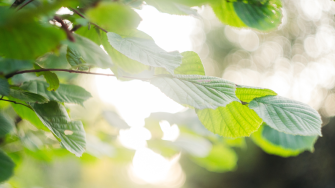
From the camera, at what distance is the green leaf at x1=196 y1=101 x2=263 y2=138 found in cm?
51

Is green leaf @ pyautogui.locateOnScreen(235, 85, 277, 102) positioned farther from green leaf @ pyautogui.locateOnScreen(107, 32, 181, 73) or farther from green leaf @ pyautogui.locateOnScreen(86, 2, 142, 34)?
green leaf @ pyautogui.locateOnScreen(86, 2, 142, 34)

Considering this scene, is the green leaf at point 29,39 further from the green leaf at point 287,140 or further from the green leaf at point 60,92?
the green leaf at point 287,140

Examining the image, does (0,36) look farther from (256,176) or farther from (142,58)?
(256,176)

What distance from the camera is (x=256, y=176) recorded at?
761 centimetres

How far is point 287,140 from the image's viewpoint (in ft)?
A: 3.32

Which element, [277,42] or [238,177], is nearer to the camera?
[238,177]

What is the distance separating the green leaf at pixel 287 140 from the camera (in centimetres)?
96

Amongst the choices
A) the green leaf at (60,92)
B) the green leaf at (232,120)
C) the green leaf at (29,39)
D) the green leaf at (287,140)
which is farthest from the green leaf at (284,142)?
the green leaf at (29,39)

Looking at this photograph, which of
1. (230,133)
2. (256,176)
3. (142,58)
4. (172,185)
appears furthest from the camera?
(172,185)

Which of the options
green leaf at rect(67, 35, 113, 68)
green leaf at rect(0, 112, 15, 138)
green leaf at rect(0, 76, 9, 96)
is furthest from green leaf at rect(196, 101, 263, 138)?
green leaf at rect(0, 112, 15, 138)

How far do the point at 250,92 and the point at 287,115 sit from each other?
0.31 ft

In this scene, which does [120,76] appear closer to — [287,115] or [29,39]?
[29,39]

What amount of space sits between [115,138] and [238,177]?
7.86 m

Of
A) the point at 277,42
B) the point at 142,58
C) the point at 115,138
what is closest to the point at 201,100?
the point at 142,58
